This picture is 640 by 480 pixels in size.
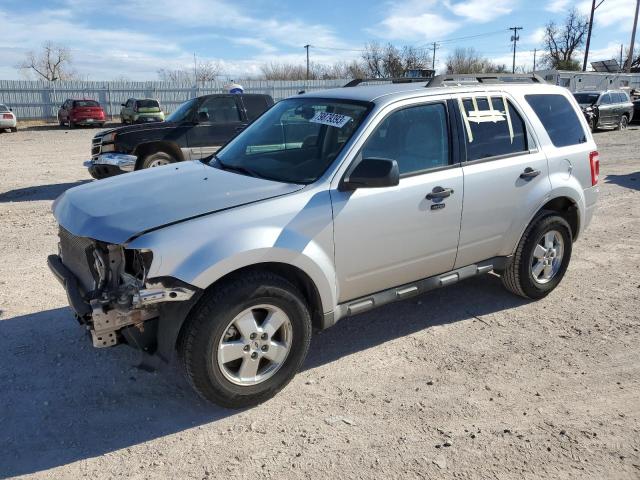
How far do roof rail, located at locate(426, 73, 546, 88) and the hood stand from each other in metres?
1.75

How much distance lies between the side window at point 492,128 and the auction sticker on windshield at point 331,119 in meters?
1.01

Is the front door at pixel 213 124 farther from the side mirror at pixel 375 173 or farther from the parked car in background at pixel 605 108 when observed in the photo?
the parked car in background at pixel 605 108

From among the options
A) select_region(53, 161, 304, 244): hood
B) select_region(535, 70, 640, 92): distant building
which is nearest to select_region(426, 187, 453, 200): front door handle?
select_region(53, 161, 304, 244): hood

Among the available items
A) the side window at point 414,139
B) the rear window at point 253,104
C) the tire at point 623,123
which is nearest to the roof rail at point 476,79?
the side window at point 414,139

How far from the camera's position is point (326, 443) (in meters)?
3.08

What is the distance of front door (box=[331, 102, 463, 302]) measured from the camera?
3.61m

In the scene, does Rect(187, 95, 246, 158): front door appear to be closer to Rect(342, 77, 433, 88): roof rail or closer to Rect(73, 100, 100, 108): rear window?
Rect(342, 77, 433, 88): roof rail

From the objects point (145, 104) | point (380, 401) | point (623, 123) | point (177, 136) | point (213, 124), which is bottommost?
point (380, 401)

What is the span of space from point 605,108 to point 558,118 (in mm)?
21375

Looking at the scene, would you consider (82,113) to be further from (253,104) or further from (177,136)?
(177,136)

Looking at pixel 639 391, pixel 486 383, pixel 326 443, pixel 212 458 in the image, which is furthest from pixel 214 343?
pixel 639 391

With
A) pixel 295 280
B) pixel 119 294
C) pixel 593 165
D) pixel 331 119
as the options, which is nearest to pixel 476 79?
pixel 593 165

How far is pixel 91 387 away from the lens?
3605 mm

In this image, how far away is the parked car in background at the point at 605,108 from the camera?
2298cm
